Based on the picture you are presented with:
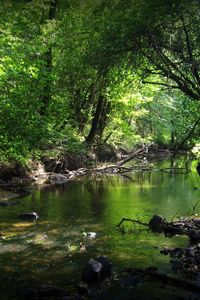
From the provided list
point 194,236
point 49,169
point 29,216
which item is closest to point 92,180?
point 49,169

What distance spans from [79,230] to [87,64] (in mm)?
5652

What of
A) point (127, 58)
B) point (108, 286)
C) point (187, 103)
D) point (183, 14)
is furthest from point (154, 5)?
point (108, 286)

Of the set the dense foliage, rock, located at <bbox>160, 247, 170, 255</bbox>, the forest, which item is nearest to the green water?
the forest

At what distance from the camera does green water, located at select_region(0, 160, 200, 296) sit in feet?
36.6

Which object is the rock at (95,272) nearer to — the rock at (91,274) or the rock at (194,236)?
the rock at (91,274)

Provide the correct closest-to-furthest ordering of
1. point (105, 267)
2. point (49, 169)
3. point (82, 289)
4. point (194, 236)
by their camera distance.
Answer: point (82, 289) → point (105, 267) → point (194, 236) → point (49, 169)

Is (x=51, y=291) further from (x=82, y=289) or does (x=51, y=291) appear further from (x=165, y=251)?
(x=165, y=251)

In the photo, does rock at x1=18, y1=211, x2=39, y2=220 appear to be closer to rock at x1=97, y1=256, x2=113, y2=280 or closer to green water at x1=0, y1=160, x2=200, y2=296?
green water at x1=0, y1=160, x2=200, y2=296

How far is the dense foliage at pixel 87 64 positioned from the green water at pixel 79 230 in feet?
9.63

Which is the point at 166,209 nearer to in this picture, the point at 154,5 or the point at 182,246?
the point at 182,246

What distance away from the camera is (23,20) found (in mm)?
25250

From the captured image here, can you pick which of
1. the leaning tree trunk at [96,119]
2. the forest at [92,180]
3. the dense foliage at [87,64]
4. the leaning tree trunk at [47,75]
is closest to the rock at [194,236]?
the forest at [92,180]

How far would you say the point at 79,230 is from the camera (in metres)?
14.9

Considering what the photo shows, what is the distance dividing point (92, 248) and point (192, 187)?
44.9ft
